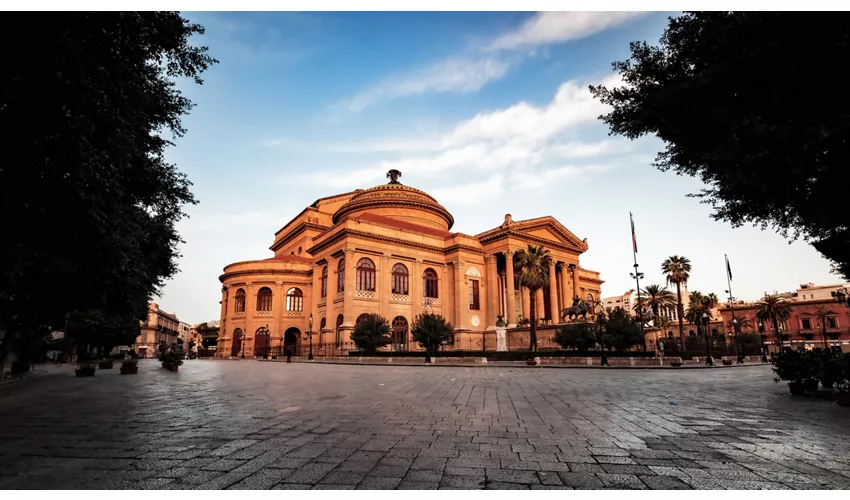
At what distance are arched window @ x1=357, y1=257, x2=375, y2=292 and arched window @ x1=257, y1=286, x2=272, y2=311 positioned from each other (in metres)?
12.8

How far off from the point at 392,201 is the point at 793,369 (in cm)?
4039

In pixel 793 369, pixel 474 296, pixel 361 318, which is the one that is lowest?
pixel 793 369

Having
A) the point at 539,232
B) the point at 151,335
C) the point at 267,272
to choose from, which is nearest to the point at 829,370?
the point at 539,232

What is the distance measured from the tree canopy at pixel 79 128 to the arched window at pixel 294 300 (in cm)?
3584

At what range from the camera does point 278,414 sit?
7.07 metres

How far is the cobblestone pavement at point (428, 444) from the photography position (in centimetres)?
355

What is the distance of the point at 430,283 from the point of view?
42.9 metres

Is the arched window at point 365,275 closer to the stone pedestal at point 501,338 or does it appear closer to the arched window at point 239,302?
the stone pedestal at point 501,338

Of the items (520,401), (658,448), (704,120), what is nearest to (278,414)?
(520,401)

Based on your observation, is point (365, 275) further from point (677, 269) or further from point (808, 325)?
point (808, 325)

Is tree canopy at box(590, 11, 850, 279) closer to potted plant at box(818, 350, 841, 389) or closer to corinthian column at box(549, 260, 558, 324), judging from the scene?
potted plant at box(818, 350, 841, 389)

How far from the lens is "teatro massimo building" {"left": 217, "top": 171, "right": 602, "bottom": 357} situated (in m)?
38.4

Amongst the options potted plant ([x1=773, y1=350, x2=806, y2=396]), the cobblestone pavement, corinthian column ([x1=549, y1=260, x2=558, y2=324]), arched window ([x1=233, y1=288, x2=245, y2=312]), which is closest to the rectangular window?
corinthian column ([x1=549, y1=260, x2=558, y2=324])

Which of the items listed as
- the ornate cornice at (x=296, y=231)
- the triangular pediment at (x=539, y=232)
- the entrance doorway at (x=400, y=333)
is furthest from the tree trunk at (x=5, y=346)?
the triangular pediment at (x=539, y=232)
